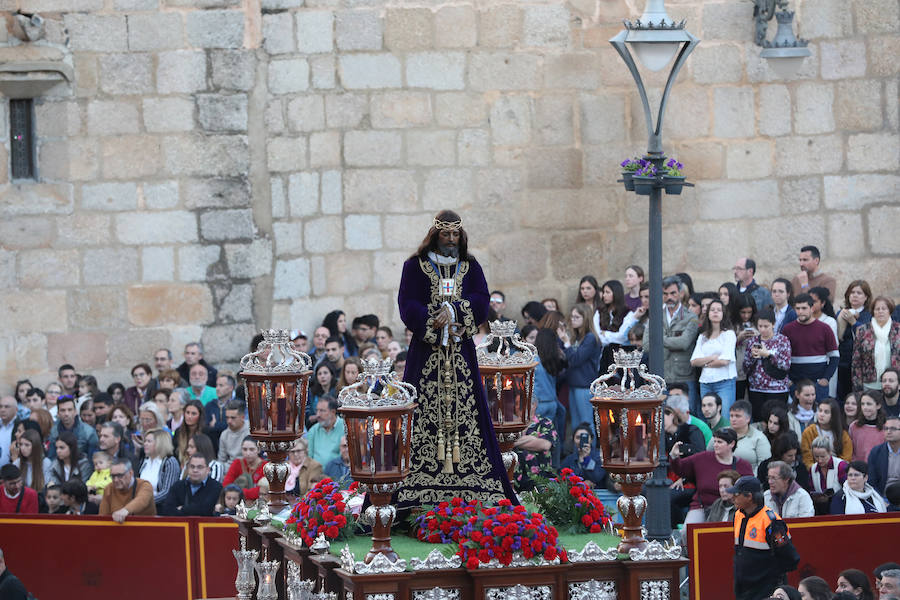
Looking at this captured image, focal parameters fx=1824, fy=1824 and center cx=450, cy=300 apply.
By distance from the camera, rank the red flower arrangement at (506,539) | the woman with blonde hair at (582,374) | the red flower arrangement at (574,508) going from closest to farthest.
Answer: the red flower arrangement at (506,539) < the red flower arrangement at (574,508) < the woman with blonde hair at (582,374)

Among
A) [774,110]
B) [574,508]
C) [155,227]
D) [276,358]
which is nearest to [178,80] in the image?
[155,227]

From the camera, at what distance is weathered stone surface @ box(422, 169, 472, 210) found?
1886 centimetres

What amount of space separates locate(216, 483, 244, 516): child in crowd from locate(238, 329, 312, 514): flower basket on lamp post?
163 cm

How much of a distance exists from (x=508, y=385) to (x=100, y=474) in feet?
15.9

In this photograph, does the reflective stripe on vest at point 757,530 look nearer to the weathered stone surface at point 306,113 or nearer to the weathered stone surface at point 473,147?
the weathered stone surface at point 473,147

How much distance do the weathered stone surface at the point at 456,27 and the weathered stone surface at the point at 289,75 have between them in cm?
139

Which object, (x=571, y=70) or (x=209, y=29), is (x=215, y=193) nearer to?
A: (x=209, y=29)

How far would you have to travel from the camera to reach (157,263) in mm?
18766

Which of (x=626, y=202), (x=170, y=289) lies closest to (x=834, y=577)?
(x=626, y=202)

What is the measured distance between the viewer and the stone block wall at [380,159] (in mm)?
18625

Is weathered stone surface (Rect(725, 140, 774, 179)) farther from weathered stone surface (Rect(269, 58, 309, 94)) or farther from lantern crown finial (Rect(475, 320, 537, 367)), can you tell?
lantern crown finial (Rect(475, 320, 537, 367))

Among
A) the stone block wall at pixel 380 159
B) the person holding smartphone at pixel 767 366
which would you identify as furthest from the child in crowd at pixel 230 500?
the person holding smartphone at pixel 767 366

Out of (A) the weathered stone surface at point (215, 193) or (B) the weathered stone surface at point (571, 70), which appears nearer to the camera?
(A) the weathered stone surface at point (215, 193)

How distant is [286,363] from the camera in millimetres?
13516
